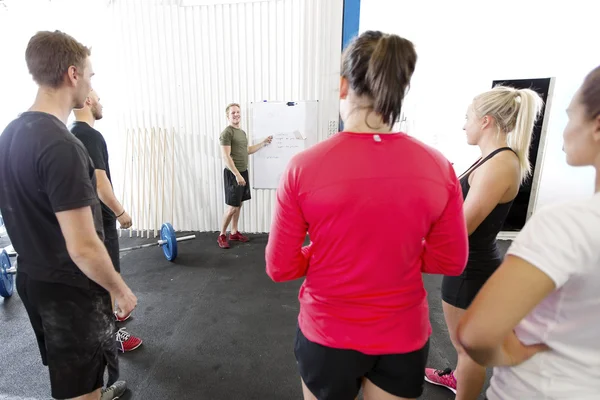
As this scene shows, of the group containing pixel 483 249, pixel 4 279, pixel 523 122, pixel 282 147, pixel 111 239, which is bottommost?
pixel 4 279

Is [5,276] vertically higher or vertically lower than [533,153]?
lower

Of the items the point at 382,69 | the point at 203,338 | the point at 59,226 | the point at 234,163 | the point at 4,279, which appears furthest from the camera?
the point at 234,163

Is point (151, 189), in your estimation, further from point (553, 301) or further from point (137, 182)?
point (553, 301)

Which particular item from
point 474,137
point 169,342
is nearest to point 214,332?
point 169,342

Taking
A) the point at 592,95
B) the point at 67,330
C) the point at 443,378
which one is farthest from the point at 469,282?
the point at 67,330

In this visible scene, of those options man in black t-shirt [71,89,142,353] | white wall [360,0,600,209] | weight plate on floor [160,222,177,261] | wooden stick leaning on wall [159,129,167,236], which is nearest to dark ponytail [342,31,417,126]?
man in black t-shirt [71,89,142,353]

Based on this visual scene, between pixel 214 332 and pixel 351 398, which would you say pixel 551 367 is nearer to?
pixel 351 398

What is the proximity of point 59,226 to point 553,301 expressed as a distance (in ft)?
4.49

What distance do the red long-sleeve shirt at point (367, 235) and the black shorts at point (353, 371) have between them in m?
0.03

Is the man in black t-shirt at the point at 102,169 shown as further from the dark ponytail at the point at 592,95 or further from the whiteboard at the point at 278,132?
the whiteboard at the point at 278,132

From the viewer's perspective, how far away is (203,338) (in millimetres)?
2203

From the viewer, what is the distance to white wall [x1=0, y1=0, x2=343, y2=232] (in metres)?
3.65

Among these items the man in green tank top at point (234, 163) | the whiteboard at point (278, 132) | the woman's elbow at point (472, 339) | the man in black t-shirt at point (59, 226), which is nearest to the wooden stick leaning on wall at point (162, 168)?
the man in green tank top at point (234, 163)

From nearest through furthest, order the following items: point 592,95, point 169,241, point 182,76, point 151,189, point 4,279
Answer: point 592,95
point 4,279
point 169,241
point 182,76
point 151,189
